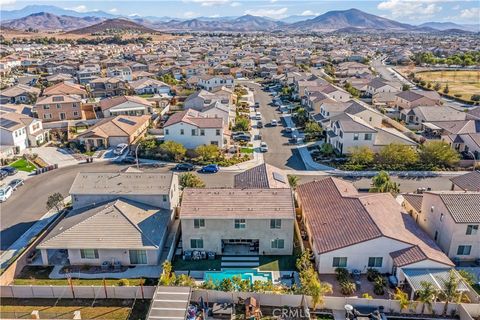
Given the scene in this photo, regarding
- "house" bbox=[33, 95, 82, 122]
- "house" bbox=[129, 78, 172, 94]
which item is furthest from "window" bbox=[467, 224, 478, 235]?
"house" bbox=[129, 78, 172, 94]

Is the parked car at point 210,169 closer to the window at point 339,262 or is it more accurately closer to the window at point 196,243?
the window at point 196,243

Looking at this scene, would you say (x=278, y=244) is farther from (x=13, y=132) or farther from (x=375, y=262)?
(x=13, y=132)

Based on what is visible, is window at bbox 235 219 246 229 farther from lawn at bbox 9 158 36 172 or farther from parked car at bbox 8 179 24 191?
lawn at bbox 9 158 36 172

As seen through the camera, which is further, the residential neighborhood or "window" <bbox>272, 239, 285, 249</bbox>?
"window" <bbox>272, 239, 285, 249</bbox>

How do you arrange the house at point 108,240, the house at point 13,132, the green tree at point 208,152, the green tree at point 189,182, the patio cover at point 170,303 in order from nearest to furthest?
the patio cover at point 170,303, the house at point 108,240, the green tree at point 189,182, the green tree at point 208,152, the house at point 13,132

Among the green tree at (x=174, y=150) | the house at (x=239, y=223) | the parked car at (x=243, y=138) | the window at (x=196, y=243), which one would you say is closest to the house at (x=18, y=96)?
the green tree at (x=174, y=150)

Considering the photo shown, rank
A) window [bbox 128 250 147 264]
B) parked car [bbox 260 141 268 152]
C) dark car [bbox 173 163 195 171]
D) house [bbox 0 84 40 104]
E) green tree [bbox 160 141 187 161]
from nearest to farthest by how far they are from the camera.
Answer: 1. window [bbox 128 250 147 264]
2. dark car [bbox 173 163 195 171]
3. green tree [bbox 160 141 187 161]
4. parked car [bbox 260 141 268 152]
5. house [bbox 0 84 40 104]
